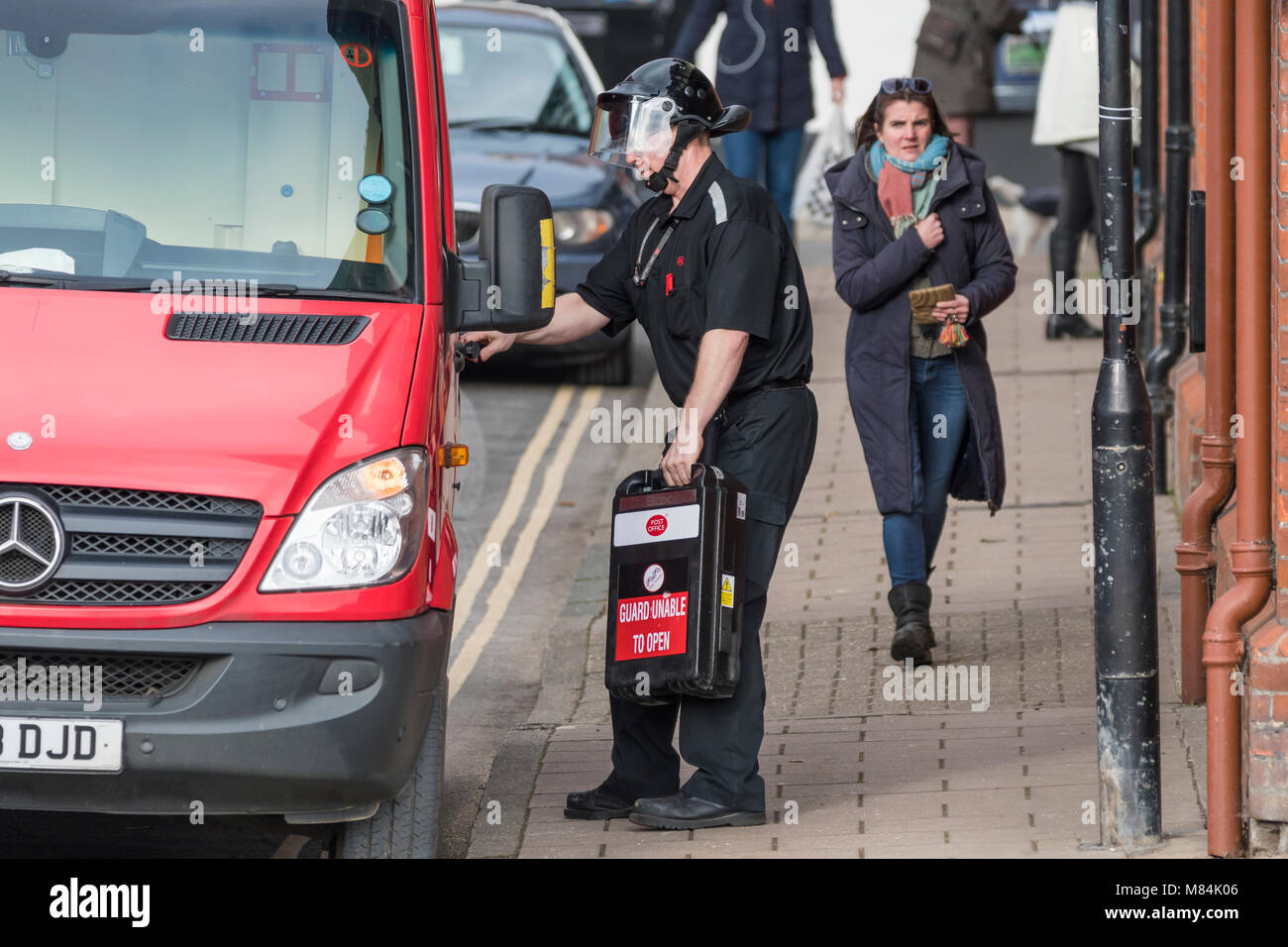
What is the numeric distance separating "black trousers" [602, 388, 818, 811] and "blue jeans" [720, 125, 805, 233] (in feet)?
23.4

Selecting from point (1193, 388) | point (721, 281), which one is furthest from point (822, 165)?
point (721, 281)

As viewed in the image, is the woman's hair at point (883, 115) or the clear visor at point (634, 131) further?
the woman's hair at point (883, 115)

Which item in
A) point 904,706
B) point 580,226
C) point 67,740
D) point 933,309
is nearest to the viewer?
point 67,740

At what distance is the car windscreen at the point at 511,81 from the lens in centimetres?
1314

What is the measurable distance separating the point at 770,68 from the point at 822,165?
4.52 ft

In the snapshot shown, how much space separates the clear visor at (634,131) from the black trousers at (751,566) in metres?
0.76

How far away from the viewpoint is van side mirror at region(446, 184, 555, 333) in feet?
18.1

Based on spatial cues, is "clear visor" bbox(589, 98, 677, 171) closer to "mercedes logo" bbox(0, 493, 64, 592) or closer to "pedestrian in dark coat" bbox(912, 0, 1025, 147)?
"mercedes logo" bbox(0, 493, 64, 592)

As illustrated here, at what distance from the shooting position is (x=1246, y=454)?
5.59 m

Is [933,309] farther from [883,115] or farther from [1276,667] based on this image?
[1276,667]

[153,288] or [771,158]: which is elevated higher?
[771,158]

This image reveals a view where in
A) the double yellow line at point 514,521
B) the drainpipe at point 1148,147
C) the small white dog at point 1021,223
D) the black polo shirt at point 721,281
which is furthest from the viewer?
the small white dog at point 1021,223

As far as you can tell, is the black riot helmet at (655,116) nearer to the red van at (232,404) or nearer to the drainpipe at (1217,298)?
the red van at (232,404)

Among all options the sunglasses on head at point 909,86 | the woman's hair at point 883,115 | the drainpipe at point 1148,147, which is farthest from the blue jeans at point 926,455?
the drainpipe at point 1148,147
